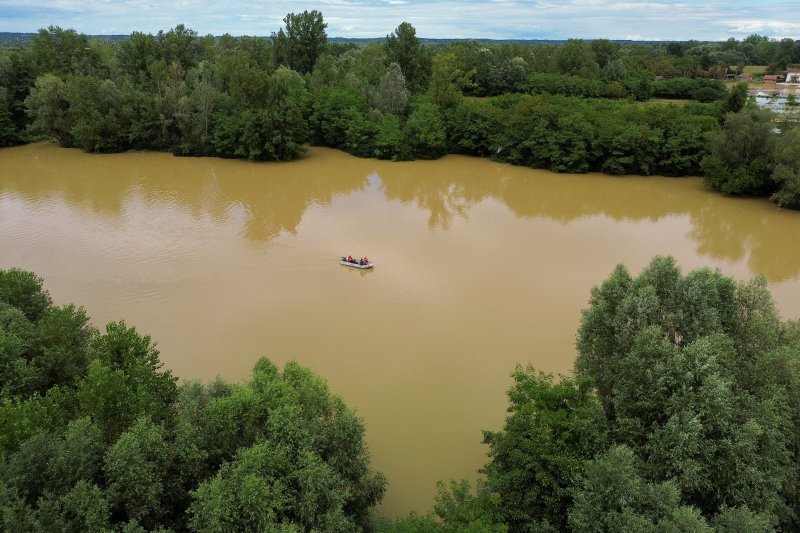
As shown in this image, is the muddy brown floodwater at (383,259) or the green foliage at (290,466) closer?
the green foliage at (290,466)

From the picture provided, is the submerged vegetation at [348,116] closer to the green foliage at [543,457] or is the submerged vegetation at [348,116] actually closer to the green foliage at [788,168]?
the green foliage at [788,168]

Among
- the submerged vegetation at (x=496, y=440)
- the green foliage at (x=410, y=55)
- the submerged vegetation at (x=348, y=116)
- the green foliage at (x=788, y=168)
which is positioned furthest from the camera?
the green foliage at (x=410, y=55)

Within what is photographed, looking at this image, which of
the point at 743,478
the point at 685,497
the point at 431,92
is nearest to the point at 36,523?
the point at 685,497

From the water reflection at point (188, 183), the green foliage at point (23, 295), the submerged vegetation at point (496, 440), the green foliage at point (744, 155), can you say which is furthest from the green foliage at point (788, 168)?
the green foliage at point (23, 295)

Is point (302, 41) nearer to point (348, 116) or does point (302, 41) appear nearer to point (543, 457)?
point (348, 116)

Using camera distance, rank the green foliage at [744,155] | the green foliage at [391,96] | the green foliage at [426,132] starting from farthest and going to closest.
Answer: the green foliage at [391,96], the green foliage at [426,132], the green foliage at [744,155]

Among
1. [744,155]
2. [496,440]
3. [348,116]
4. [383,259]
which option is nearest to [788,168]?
[744,155]
